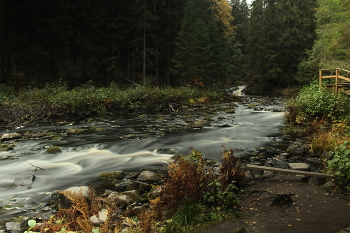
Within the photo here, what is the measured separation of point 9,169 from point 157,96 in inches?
632

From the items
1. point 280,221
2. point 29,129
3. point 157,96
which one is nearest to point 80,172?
point 280,221

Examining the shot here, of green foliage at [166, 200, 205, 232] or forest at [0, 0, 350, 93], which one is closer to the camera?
green foliage at [166, 200, 205, 232]

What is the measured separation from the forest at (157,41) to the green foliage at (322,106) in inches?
322

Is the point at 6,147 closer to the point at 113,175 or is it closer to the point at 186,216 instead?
the point at 113,175

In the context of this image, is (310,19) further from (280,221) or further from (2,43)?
(280,221)

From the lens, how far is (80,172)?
8.60 meters

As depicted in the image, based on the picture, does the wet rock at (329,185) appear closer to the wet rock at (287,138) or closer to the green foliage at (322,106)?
the wet rock at (287,138)

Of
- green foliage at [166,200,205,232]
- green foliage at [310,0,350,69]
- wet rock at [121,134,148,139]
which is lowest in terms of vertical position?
green foliage at [166,200,205,232]

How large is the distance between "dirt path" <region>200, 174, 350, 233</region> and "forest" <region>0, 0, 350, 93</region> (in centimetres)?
1701

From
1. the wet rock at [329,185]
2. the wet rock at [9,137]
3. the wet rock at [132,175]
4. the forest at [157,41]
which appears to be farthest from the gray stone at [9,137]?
the forest at [157,41]

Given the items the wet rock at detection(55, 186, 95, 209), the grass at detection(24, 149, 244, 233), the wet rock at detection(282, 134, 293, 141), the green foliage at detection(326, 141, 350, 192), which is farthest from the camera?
the wet rock at detection(282, 134, 293, 141)

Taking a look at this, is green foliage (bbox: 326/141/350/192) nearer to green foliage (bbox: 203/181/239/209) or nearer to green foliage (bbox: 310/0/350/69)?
green foliage (bbox: 203/181/239/209)

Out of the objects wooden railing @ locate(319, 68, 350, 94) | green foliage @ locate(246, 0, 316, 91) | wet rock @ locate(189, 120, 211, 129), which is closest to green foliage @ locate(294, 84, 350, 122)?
wooden railing @ locate(319, 68, 350, 94)

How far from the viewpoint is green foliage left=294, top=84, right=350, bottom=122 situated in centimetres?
1209
